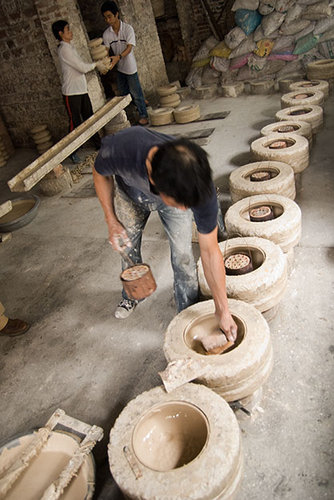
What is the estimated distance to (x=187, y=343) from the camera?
86.1 inches

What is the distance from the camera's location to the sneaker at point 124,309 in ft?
10.4

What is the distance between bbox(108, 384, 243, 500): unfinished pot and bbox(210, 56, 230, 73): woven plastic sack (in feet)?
28.4

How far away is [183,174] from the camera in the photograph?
159 cm

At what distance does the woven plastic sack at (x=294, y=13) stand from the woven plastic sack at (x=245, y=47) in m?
0.86

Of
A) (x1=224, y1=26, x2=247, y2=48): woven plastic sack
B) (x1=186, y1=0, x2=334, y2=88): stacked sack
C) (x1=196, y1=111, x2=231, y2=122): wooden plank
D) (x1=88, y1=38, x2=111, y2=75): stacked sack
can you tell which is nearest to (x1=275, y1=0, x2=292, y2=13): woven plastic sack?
(x1=186, y1=0, x2=334, y2=88): stacked sack

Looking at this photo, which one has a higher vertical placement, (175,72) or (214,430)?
(175,72)

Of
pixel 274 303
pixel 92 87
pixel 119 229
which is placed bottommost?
pixel 274 303

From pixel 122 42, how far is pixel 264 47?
3.28 metres

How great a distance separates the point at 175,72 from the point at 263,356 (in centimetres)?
1110

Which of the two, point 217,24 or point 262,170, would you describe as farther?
point 217,24

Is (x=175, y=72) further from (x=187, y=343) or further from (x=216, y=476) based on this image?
(x=216, y=476)

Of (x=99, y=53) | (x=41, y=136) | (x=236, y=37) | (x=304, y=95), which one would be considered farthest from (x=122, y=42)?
(x=304, y=95)

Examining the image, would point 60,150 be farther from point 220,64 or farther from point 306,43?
point 306,43

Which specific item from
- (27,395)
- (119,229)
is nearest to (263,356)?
(119,229)
